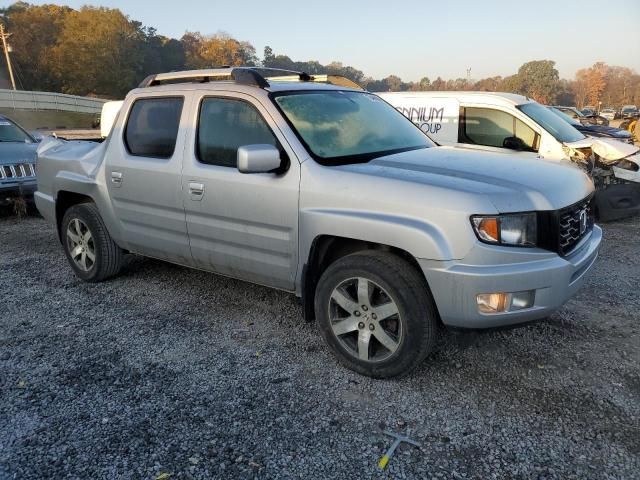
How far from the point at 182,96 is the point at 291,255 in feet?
5.47

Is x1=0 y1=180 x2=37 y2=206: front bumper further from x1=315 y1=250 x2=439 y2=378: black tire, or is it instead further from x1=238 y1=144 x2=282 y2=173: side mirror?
x1=315 y1=250 x2=439 y2=378: black tire

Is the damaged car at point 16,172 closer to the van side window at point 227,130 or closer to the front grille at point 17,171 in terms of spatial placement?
the front grille at point 17,171

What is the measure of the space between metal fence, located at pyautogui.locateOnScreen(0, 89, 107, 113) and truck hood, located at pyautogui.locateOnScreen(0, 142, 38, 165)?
38.4 metres

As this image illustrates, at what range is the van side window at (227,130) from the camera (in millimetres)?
3615

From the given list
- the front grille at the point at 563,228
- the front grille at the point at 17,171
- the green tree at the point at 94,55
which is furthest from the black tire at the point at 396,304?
the green tree at the point at 94,55

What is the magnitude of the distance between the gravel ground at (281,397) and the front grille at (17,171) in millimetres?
4156

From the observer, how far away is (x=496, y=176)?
3020 mm

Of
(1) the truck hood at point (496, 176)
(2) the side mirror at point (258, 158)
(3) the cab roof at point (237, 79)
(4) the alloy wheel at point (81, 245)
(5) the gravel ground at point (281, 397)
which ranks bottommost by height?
(5) the gravel ground at point (281, 397)

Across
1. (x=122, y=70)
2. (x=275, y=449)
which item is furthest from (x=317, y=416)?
(x=122, y=70)

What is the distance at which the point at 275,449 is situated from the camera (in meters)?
2.58

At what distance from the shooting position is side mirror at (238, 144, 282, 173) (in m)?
3.17

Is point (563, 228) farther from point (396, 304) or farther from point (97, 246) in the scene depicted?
point (97, 246)

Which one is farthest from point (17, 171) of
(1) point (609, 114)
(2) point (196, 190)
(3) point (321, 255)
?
(1) point (609, 114)

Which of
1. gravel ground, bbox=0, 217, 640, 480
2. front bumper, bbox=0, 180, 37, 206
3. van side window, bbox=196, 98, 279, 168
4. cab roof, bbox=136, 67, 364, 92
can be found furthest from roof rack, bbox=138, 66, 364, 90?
front bumper, bbox=0, 180, 37, 206
